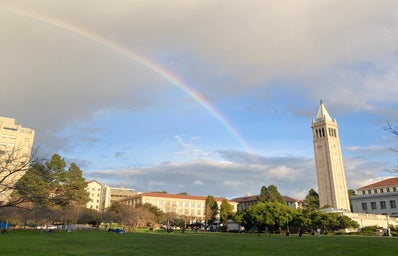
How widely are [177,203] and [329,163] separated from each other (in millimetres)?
68250

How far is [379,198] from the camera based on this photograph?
109m

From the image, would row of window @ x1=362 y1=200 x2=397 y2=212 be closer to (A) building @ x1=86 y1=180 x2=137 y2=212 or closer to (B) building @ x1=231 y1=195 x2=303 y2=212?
(B) building @ x1=231 y1=195 x2=303 y2=212

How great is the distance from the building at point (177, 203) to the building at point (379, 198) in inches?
2227

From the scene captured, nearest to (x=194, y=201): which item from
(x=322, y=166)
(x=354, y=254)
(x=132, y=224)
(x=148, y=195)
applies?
(x=148, y=195)

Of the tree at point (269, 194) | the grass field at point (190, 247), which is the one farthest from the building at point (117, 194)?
the grass field at point (190, 247)

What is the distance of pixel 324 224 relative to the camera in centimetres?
7338

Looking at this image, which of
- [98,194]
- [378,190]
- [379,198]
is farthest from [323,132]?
[98,194]

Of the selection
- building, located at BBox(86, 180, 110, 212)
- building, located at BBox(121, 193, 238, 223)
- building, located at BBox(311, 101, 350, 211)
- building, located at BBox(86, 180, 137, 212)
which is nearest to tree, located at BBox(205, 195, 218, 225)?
building, located at BBox(121, 193, 238, 223)

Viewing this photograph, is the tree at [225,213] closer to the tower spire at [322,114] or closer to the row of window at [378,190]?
the row of window at [378,190]

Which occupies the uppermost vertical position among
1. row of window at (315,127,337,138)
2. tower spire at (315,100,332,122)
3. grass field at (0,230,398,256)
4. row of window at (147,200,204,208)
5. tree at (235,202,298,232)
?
tower spire at (315,100,332,122)

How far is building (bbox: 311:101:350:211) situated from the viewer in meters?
124

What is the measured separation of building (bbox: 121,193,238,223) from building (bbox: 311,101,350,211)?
144 ft

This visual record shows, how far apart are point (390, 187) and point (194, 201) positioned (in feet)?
275

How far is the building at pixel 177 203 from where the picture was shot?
151m
